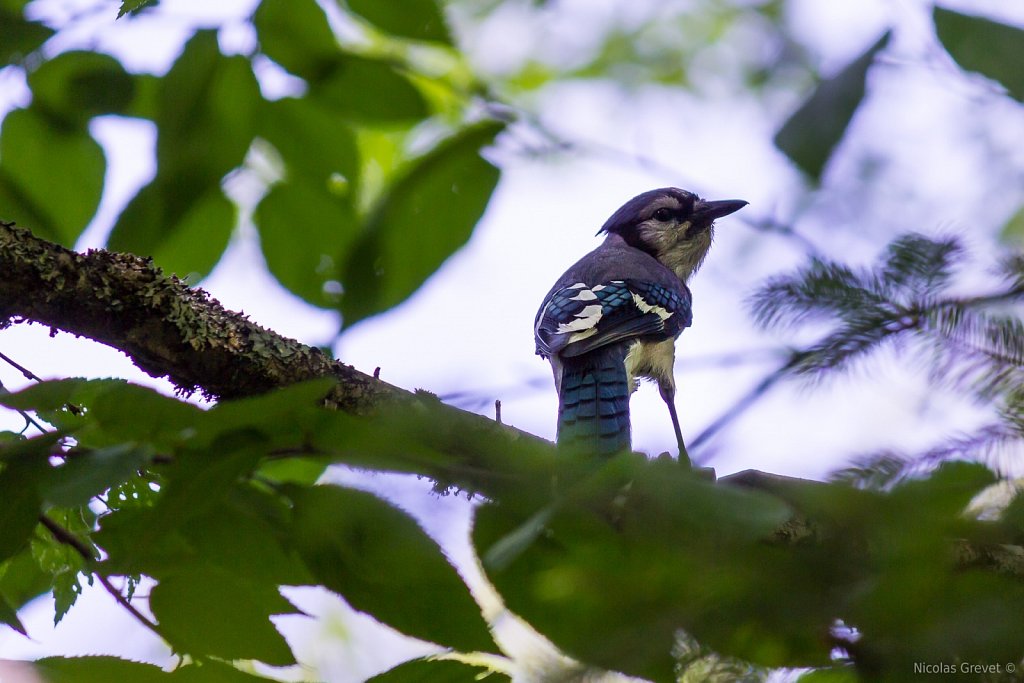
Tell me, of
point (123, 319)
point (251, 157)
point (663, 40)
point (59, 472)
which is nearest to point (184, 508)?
point (59, 472)

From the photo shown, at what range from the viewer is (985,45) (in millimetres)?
1145

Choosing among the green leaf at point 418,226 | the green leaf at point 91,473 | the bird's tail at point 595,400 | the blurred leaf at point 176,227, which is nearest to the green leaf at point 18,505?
the green leaf at point 91,473

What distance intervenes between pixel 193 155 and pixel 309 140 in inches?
12.2

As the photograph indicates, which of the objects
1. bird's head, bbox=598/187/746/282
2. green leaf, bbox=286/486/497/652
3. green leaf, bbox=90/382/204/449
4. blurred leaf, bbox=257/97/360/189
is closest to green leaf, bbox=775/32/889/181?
green leaf, bbox=286/486/497/652

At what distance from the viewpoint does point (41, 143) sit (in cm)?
227

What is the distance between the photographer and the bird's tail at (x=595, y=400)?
112 inches

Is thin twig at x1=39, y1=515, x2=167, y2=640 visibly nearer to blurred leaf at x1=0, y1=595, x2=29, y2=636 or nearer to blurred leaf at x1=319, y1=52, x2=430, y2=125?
blurred leaf at x1=0, y1=595, x2=29, y2=636

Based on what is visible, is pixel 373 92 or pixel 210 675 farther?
pixel 373 92

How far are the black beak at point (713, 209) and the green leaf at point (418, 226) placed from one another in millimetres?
2578

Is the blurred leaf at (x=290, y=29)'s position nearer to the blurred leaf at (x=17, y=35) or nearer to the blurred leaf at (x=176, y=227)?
the blurred leaf at (x=176, y=227)

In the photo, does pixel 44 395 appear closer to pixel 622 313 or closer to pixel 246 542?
pixel 246 542

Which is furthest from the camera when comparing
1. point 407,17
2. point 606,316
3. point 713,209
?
point 713,209

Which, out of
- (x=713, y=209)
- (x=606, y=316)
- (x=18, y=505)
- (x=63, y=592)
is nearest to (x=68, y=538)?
(x=63, y=592)

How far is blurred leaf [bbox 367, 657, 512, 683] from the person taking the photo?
45.8 inches
